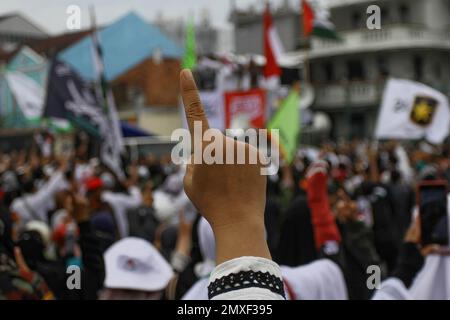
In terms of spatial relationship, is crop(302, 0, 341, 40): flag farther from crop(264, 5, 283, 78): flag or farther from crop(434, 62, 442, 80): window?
crop(434, 62, 442, 80): window

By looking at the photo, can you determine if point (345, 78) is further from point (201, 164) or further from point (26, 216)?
point (201, 164)

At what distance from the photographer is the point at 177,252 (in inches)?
190

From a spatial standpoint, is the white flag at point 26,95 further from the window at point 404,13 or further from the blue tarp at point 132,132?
the window at point 404,13

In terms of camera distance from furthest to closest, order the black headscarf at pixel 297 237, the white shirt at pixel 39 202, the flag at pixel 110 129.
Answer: the flag at pixel 110 129 → the white shirt at pixel 39 202 → the black headscarf at pixel 297 237

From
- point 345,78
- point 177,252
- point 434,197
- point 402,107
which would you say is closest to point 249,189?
point 434,197

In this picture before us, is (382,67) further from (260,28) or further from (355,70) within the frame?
(260,28)

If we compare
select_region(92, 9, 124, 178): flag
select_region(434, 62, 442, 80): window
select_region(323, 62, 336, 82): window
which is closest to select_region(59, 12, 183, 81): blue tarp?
select_region(92, 9, 124, 178): flag

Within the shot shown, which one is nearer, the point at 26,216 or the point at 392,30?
the point at 26,216

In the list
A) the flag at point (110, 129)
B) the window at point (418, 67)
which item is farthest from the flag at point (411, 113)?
the window at point (418, 67)

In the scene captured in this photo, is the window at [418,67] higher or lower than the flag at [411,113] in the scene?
higher

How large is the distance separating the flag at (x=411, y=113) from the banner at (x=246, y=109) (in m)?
1.54

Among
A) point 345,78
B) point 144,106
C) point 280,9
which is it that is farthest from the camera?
point 280,9

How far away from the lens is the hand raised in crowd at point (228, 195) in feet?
4.36
